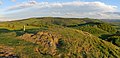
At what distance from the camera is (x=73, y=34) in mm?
44469

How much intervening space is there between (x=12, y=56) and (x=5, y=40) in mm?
5511

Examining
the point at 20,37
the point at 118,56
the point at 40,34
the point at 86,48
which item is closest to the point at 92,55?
the point at 86,48

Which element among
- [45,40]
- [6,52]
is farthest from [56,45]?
[6,52]

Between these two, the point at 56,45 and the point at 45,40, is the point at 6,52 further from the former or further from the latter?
the point at 56,45

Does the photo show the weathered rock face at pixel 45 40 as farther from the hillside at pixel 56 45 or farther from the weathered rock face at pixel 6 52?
the weathered rock face at pixel 6 52

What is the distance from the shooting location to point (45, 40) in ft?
135

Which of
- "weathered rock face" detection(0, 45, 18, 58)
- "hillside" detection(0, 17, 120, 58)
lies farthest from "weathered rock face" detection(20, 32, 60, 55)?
"weathered rock face" detection(0, 45, 18, 58)

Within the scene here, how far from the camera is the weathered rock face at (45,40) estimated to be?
→ 3892cm

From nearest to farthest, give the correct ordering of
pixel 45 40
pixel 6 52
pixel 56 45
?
pixel 6 52
pixel 56 45
pixel 45 40

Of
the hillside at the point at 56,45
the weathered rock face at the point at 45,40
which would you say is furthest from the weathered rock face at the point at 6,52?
the weathered rock face at the point at 45,40

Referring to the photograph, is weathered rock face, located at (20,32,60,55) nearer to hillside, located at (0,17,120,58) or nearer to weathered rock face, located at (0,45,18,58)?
hillside, located at (0,17,120,58)

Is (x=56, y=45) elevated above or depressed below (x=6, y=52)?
above

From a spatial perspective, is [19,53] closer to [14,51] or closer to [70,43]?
[14,51]

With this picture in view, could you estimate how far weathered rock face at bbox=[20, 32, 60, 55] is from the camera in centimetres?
3892
